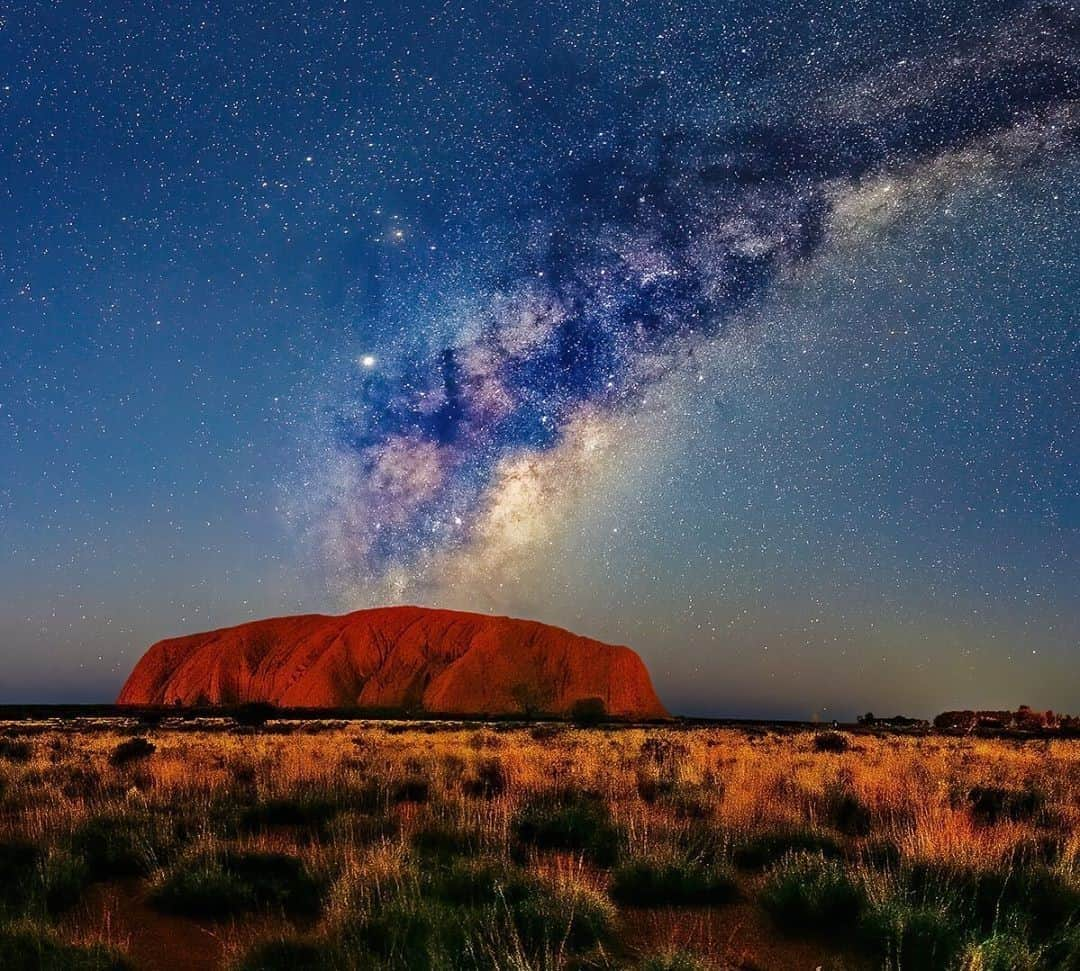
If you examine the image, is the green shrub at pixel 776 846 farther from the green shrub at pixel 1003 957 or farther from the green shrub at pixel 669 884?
the green shrub at pixel 1003 957

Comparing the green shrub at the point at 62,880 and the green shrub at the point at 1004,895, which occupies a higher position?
the green shrub at the point at 1004,895

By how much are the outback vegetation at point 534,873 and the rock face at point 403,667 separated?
70790 millimetres

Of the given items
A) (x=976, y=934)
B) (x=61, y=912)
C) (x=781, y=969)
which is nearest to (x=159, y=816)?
(x=61, y=912)

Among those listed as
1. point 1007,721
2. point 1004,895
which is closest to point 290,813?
point 1004,895

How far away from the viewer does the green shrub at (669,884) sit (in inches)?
278

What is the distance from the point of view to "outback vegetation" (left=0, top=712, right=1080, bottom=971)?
550 cm

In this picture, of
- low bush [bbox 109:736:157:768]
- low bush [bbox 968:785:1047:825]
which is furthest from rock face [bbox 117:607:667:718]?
low bush [bbox 968:785:1047:825]

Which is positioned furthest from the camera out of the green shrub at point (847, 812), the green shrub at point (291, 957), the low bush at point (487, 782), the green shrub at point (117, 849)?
Answer: the low bush at point (487, 782)

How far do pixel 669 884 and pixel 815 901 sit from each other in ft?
3.92

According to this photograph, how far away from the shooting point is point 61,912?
6.76 m

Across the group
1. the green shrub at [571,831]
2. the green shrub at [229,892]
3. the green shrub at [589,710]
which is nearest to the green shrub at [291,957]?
the green shrub at [229,892]

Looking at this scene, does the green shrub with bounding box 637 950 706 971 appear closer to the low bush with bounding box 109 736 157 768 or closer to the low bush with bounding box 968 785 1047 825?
the low bush with bounding box 968 785 1047 825

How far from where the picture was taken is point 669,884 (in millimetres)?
7160

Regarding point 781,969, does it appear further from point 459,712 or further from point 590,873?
point 459,712
